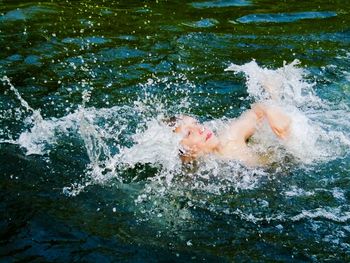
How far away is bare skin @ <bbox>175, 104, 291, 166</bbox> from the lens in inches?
248

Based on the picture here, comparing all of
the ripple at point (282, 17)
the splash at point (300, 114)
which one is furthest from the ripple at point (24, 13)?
the splash at point (300, 114)

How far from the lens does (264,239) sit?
16.4 ft

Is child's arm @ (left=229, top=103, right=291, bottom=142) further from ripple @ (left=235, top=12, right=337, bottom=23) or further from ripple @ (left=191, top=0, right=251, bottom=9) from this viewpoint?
ripple @ (left=191, top=0, right=251, bottom=9)

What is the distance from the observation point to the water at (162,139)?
501 cm

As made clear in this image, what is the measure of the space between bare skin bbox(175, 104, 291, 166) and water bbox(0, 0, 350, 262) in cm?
13

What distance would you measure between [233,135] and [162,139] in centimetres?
84

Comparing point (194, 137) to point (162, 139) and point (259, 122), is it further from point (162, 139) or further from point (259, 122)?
point (259, 122)

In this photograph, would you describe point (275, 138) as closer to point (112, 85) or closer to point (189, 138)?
point (189, 138)

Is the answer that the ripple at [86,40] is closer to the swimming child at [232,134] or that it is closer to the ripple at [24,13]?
the ripple at [24,13]

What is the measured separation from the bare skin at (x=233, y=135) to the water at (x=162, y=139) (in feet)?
0.43

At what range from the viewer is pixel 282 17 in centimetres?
1170

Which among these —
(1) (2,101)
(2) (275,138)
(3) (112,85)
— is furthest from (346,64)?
(1) (2,101)

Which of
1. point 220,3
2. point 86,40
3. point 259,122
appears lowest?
point 259,122

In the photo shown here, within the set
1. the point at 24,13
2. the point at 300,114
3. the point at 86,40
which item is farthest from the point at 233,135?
the point at 24,13
